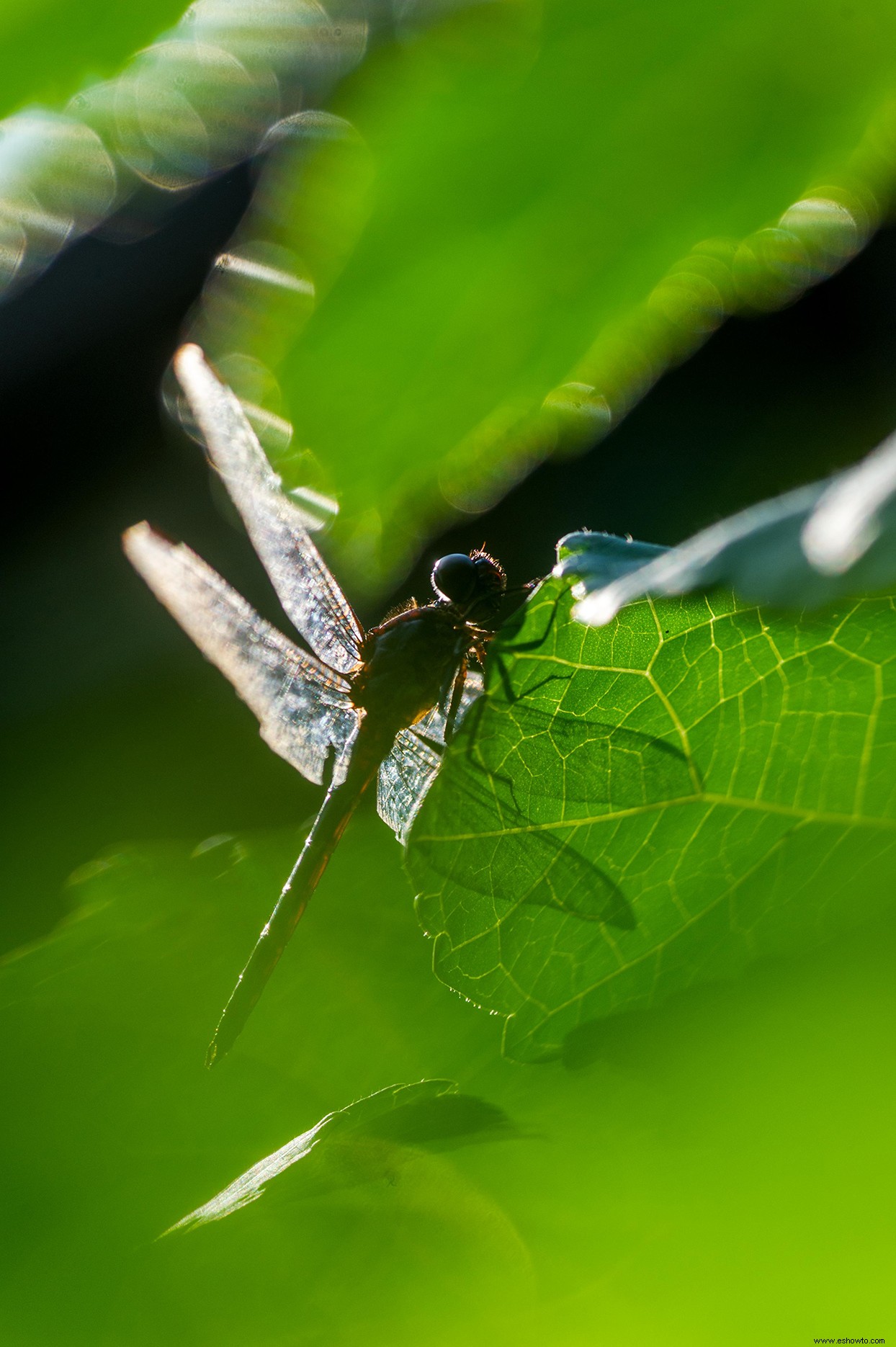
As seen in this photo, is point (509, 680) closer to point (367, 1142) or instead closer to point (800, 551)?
point (367, 1142)

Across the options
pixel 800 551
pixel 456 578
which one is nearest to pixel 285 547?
pixel 456 578

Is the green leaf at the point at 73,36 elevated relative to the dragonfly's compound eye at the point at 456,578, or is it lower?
elevated

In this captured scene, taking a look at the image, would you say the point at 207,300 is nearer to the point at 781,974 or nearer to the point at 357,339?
the point at 357,339

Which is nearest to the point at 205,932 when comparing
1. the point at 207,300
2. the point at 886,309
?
the point at 207,300

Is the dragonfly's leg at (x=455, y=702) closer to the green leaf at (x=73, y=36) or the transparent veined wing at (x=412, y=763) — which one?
the transparent veined wing at (x=412, y=763)

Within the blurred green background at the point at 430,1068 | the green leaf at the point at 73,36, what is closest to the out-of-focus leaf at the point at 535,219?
the blurred green background at the point at 430,1068

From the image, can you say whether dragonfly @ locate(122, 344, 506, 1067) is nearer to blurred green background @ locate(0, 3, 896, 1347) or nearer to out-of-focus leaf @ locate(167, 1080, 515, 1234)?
blurred green background @ locate(0, 3, 896, 1347)

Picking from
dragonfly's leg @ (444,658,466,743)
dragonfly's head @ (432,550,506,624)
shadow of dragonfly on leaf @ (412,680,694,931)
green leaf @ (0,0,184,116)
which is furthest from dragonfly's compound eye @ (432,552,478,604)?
green leaf @ (0,0,184,116)
